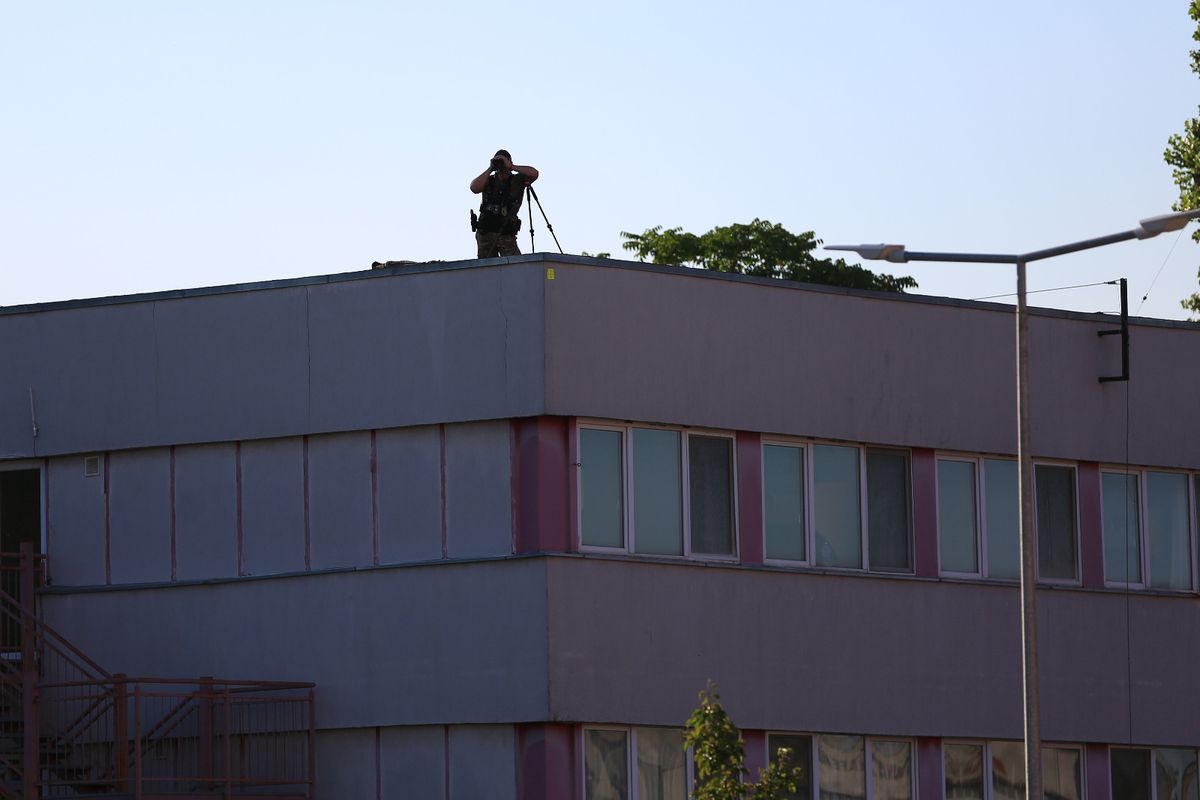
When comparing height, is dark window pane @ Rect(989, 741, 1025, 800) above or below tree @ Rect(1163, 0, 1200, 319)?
below

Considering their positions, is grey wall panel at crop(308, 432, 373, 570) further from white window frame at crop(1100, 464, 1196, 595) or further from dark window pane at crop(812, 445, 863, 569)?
white window frame at crop(1100, 464, 1196, 595)

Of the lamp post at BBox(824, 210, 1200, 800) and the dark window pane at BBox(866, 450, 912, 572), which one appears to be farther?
the dark window pane at BBox(866, 450, 912, 572)

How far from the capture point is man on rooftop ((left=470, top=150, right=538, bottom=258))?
93.4 feet

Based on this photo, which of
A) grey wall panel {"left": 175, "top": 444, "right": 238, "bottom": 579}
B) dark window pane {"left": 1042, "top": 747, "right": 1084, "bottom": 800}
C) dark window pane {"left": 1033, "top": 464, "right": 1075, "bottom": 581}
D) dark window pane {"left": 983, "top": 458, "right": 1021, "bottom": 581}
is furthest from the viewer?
dark window pane {"left": 1033, "top": 464, "right": 1075, "bottom": 581}

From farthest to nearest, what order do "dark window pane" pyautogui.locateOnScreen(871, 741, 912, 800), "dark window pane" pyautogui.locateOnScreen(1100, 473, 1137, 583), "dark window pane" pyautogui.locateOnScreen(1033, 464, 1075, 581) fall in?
"dark window pane" pyautogui.locateOnScreen(1100, 473, 1137, 583) → "dark window pane" pyautogui.locateOnScreen(1033, 464, 1075, 581) → "dark window pane" pyautogui.locateOnScreen(871, 741, 912, 800)

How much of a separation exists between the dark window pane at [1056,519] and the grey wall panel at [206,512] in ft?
32.3

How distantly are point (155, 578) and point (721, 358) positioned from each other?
6.93 metres

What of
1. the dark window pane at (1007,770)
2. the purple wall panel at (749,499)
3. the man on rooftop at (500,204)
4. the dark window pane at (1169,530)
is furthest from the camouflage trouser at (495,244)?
the dark window pane at (1169,530)

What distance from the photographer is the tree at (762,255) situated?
58938mm

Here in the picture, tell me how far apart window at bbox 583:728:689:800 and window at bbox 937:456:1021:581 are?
180 inches

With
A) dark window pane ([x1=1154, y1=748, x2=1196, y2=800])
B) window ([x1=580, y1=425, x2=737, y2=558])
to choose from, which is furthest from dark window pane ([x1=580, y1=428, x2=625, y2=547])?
dark window pane ([x1=1154, y1=748, x2=1196, y2=800])

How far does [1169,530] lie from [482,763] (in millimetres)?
10175

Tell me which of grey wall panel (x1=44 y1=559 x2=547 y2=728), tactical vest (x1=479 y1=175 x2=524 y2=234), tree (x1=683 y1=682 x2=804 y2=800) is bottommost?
tree (x1=683 y1=682 x2=804 y2=800)

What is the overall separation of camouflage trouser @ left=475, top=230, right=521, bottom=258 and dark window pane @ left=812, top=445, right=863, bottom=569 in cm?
452
